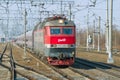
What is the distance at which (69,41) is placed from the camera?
79.0 ft

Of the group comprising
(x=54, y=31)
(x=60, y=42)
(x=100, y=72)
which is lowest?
(x=100, y=72)

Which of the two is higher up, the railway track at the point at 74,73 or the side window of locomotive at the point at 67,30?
the side window of locomotive at the point at 67,30

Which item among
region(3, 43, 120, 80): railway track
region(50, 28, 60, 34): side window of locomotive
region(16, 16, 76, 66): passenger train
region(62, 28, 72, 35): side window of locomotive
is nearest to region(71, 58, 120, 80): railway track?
region(3, 43, 120, 80): railway track

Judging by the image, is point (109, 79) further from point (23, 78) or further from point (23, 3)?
Answer: point (23, 3)

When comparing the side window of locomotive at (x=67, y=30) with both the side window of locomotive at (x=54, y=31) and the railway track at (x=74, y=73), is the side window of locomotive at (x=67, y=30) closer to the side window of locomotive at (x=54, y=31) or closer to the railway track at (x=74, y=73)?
the side window of locomotive at (x=54, y=31)

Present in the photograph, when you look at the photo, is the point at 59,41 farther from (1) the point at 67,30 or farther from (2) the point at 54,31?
(1) the point at 67,30

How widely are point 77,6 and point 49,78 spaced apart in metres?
27.4

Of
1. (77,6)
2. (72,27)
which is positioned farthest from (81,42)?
(72,27)

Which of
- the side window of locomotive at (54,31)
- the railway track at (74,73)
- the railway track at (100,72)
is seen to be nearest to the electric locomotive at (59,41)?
the side window of locomotive at (54,31)

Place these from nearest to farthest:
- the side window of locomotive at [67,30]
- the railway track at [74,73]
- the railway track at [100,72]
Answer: the railway track at [74,73] → the railway track at [100,72] → the side window of locomotive at [67,30]

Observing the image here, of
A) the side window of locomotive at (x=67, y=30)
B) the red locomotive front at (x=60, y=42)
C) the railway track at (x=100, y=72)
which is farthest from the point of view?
the side window of locomotive at (x=67, y=30)

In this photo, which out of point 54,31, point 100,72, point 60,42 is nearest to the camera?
point 100,72

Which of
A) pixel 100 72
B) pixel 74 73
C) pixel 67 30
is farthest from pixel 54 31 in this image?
pixel 100 72

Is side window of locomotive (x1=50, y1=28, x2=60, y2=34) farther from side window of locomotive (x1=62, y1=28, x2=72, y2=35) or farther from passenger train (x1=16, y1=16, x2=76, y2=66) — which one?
side window of locomotive (x1=62, y1=28, x2=72, y2=35)
